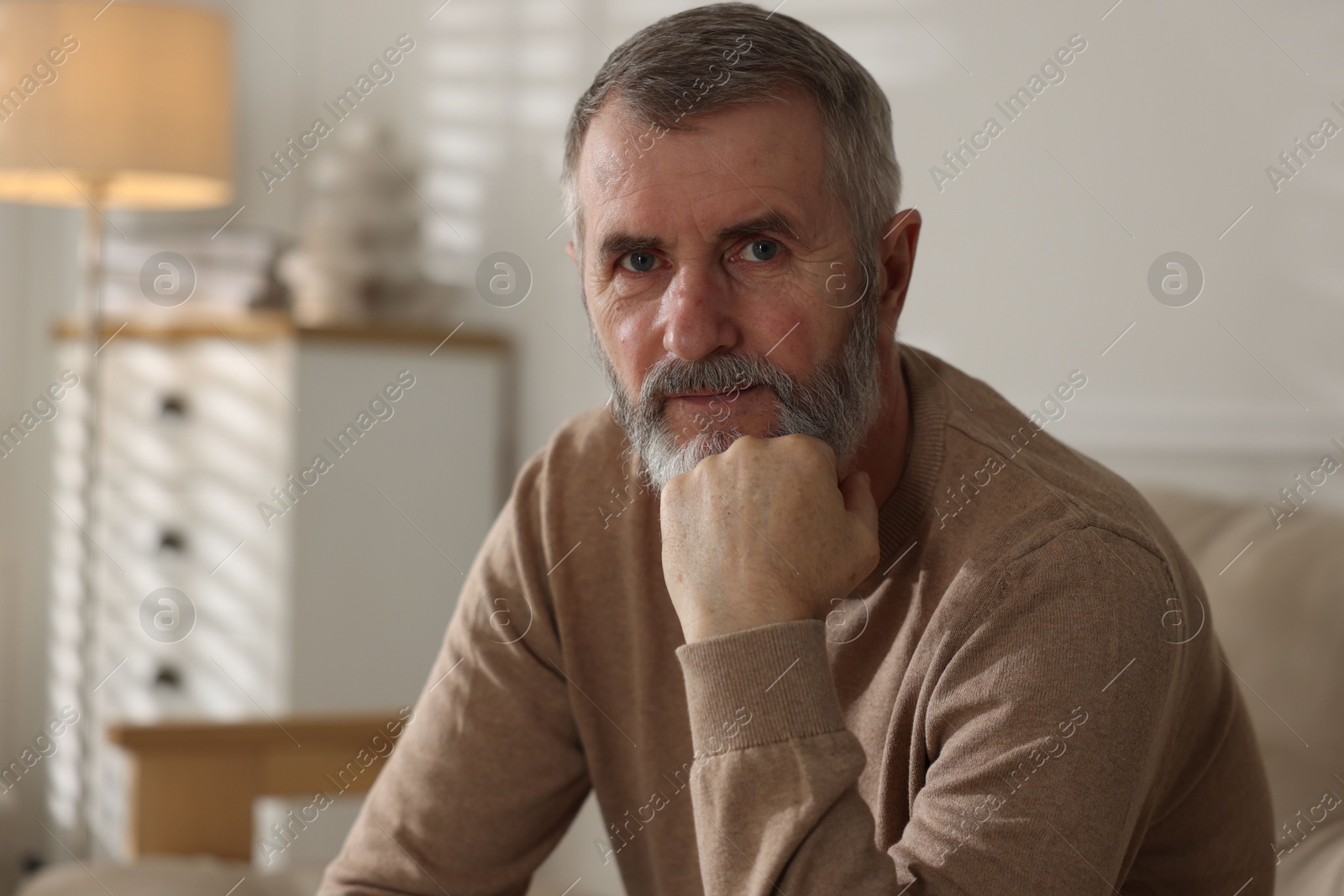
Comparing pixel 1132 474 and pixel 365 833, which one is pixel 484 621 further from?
pixel 1132 474

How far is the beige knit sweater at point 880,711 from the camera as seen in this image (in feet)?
2.84

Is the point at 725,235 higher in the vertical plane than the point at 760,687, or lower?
higher

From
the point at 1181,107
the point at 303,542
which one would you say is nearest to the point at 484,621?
the point at 1181,107

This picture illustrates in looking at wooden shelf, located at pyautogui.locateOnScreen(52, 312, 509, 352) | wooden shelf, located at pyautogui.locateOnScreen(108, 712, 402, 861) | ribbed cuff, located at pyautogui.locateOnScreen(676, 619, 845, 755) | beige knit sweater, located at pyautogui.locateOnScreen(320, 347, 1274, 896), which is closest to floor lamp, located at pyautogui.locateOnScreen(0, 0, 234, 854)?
wooden shelf, located at pyautogui.locateOnScreen(52, 312, 509, 352)

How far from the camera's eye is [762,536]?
0.95m

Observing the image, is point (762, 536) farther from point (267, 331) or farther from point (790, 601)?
point (267, 331)

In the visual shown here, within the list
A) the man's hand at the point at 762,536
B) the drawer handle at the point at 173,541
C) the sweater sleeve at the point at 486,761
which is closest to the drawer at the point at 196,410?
the drawer handle at the point at 173,541

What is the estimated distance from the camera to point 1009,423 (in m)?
1.12

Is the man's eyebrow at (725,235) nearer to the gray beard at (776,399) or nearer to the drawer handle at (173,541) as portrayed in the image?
the gray beard at (776,399)

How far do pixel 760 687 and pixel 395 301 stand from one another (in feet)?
7.87

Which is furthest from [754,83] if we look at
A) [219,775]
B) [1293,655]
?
[219,775]

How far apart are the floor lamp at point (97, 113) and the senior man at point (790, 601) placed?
159 centimetres

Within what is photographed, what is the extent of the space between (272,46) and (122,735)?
2396mm

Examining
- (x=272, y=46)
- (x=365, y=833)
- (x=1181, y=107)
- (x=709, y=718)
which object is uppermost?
(x=272, y=46)
